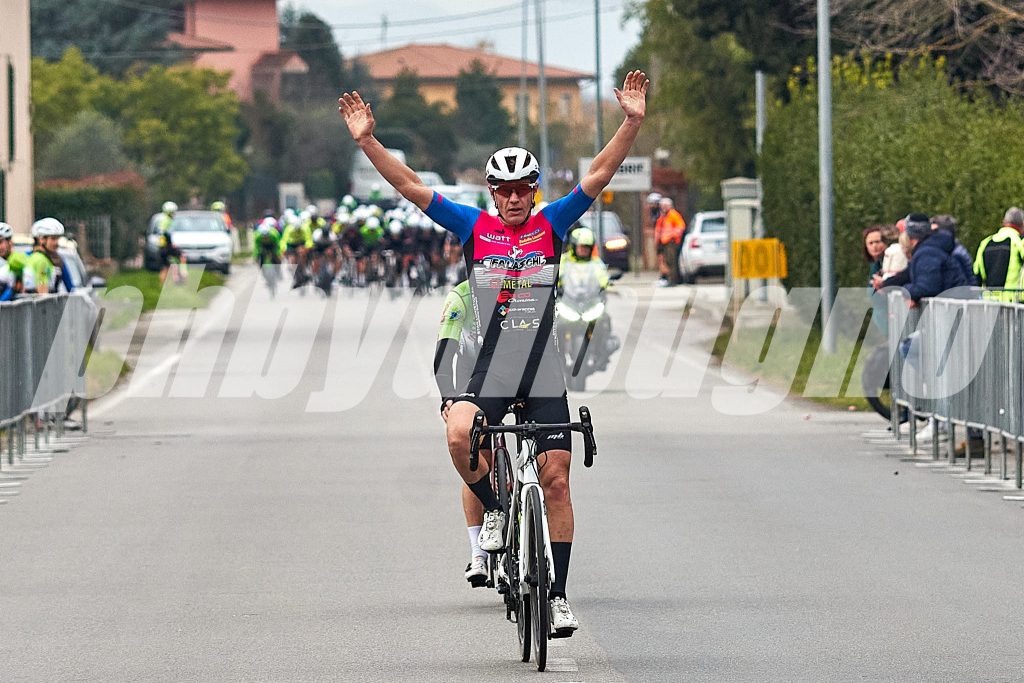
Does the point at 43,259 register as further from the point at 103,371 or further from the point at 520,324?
the point at 520,324

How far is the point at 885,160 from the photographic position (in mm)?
22672

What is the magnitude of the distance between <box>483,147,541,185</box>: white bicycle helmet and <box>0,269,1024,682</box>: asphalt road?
1821mm

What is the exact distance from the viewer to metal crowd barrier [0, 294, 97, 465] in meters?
15.5

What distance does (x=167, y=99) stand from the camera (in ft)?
283

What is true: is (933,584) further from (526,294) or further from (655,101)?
(655,101)

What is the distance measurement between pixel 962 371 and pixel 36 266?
799 centimetres

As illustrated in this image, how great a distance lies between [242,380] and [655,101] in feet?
102

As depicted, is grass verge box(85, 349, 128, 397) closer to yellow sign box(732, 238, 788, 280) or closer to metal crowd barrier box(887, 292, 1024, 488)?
yellow sign box(732, 238, 788, 280)

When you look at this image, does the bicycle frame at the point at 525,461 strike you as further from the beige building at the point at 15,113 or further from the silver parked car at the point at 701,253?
the silver parked car at the point at 701,253

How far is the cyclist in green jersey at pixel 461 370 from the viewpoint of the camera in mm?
8703

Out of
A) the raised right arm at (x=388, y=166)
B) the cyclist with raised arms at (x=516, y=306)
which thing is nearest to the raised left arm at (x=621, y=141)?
the cyclist with raised arms at (x=516, y=306)

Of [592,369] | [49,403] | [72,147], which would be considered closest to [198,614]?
[49,403]

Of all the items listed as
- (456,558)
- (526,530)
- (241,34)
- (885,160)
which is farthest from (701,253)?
(241,34)

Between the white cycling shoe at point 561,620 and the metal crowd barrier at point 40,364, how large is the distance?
332 inches
